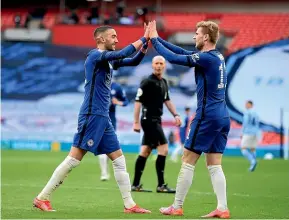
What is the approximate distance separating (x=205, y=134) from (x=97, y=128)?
1491 millimetres

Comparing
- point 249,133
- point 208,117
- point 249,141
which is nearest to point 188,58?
point 208,117

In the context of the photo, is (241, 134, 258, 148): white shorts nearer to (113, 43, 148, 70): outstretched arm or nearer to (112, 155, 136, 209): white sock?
(113, 43, 148, 70): outstretched arm

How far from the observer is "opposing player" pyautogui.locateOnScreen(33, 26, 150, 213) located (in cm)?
1100

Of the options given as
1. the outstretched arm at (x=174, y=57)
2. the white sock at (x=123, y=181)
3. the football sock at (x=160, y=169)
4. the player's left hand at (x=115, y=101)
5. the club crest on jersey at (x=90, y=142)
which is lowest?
the football sock at (x=160, y=169)

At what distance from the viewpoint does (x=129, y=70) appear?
41531 millimetres

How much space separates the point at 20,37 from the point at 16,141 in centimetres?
628

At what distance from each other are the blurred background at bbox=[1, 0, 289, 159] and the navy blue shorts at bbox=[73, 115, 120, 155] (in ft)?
85.8

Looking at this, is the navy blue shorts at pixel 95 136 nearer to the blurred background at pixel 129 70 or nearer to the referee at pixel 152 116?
the referee at pixel 152 116

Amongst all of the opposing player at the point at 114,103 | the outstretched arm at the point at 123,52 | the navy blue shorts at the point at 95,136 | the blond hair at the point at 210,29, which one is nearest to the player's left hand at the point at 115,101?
the opposing player at the point at 114,103

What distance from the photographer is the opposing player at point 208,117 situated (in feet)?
34.6

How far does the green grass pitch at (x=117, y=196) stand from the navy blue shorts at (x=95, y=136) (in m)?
0.88

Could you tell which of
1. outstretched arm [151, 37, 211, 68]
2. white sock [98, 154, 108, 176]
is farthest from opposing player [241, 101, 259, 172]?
outstretched arm [151, 37, 211, 68]

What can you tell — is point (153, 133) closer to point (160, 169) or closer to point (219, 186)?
point (160, 169)

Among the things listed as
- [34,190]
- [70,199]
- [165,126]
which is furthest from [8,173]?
[165,126]
